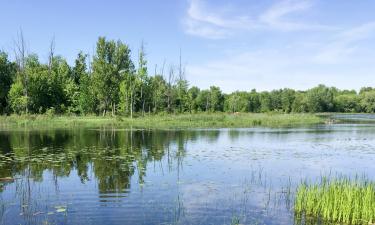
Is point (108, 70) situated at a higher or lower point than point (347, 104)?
higher

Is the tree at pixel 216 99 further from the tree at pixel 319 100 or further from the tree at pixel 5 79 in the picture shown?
the tree at pixel 5 79

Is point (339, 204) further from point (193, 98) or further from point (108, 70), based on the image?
point (193, 98)

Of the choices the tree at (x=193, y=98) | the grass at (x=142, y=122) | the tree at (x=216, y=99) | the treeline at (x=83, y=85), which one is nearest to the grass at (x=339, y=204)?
the grass at (x=142, y=122)

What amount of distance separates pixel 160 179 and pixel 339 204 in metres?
7.94

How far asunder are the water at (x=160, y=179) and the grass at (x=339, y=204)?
0.59m

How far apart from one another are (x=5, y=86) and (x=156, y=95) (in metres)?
27.9

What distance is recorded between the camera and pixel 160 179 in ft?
53.1

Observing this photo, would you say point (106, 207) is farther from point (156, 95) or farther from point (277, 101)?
point (277, 101)

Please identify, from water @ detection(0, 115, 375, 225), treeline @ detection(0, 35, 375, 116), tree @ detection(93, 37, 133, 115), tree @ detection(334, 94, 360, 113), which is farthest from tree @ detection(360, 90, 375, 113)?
water @ detection(0, 115, 375, 225)

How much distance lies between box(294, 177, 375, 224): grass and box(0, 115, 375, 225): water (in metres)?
0.59

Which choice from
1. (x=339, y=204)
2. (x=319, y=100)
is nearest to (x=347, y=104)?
(x=319, y=100)

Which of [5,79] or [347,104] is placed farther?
[347,104]

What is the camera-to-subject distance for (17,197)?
13.0m

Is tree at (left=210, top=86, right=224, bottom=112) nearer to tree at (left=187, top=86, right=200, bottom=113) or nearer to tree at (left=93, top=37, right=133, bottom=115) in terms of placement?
tree at (left=187, top=86, right=200, bottom=113)
